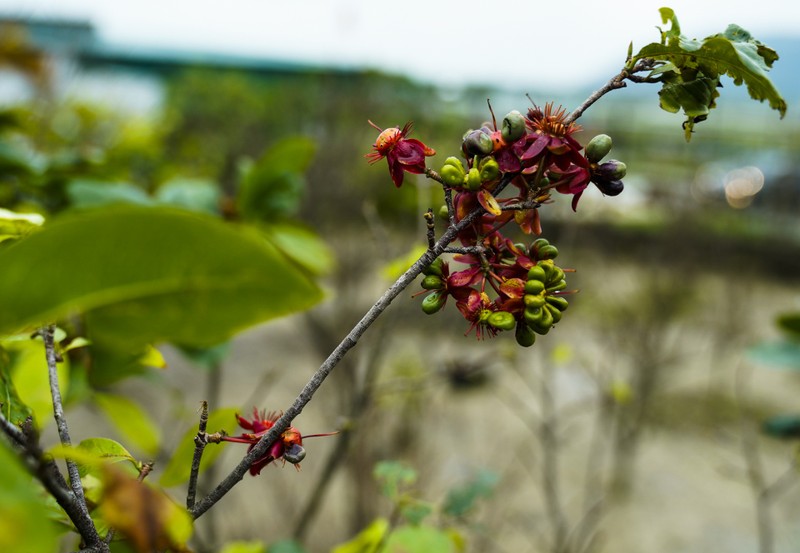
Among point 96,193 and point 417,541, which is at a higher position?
point 96,193

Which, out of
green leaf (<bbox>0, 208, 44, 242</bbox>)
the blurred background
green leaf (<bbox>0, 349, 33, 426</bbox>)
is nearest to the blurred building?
the blurred background

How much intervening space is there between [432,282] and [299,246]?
61cm

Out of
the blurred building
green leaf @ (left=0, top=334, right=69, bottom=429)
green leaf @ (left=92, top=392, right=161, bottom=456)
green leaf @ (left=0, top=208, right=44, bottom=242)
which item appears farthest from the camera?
the blurred building

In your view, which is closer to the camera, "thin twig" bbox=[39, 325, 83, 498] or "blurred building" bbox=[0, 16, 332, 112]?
"thin twig" bbox=[39, 325, 83, 498]

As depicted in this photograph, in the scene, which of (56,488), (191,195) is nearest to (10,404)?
(56,488)

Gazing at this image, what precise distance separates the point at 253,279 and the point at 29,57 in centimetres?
270

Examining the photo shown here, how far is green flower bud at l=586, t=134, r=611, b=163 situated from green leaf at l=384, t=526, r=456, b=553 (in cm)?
45

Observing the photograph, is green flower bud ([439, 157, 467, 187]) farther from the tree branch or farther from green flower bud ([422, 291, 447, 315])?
the tree branch

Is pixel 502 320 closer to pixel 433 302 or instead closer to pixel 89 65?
pixel 433 302

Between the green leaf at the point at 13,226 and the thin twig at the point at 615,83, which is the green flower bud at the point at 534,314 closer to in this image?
the thin twig at the point at 615,83

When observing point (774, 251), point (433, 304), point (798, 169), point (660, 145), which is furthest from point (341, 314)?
point (660, 145)

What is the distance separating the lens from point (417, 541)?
640 millimetres

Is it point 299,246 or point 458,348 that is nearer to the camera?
point 299,246

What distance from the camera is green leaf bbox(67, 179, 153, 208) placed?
71 centimetres
